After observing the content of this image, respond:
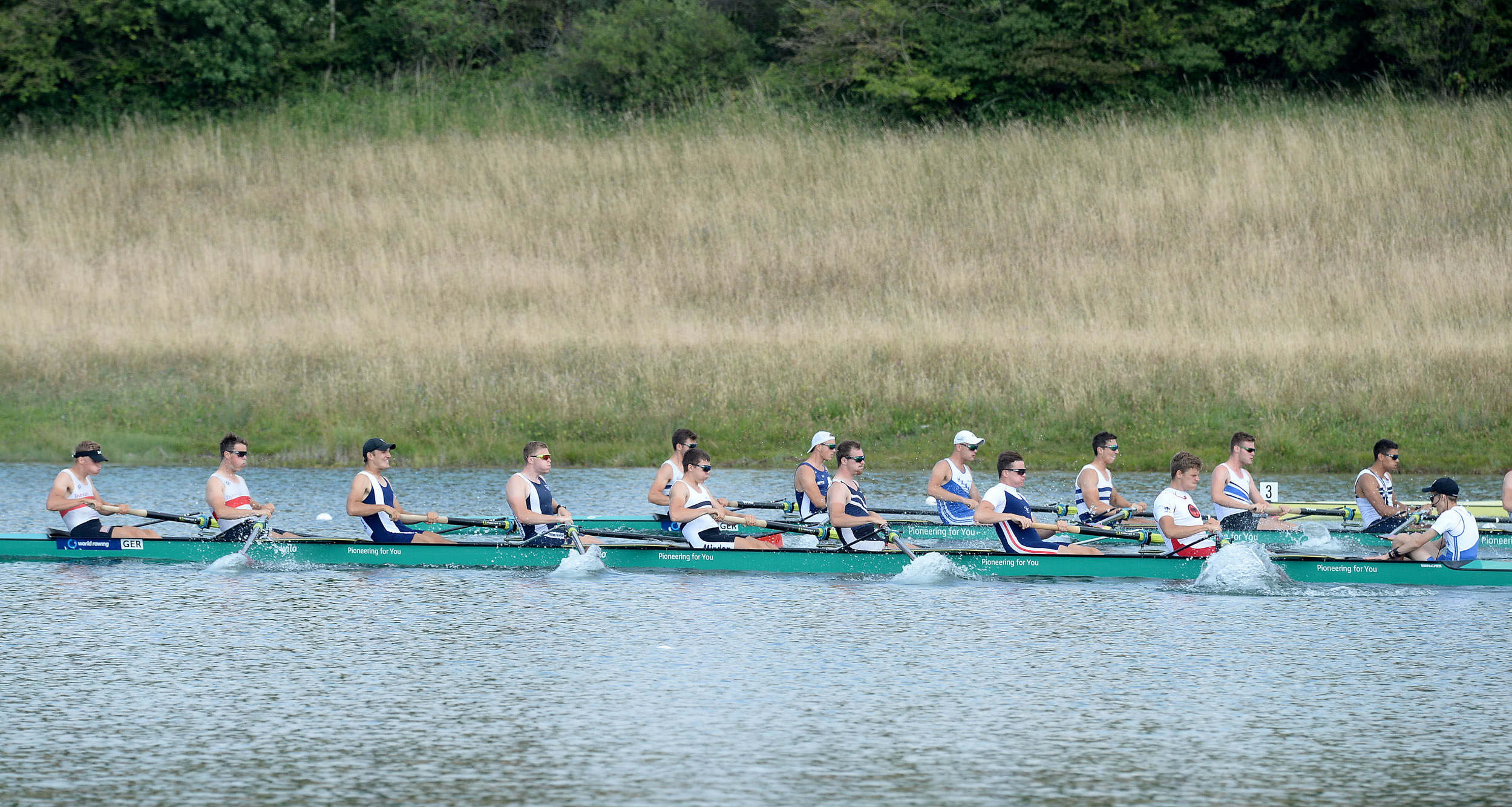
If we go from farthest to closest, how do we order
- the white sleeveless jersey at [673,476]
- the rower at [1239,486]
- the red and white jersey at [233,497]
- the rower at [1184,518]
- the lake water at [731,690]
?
the white sleeveless jersey at [673,476]
the rower at [1239,486]
the red and white jersey at [233,497]
the rower at [1184,518]
the lake water at [731,690]

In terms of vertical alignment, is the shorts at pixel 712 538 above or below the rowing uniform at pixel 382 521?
below

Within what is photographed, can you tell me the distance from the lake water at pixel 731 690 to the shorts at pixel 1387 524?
303cm

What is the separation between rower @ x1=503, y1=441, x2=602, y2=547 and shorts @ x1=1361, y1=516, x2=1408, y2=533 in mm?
8819

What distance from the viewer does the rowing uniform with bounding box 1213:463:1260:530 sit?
1911 cm

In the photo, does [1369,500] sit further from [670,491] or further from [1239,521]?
[670,491]

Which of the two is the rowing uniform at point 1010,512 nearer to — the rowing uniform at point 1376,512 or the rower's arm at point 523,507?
the rowing uniform at point 1376,512

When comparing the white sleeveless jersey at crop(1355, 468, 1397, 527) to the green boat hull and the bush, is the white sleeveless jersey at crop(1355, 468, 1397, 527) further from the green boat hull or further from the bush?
the bush

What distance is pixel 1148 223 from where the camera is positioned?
38.6 m

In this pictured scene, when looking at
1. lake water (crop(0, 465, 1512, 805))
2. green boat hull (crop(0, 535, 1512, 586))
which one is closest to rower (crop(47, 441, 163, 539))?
green boat hull (crop(0, 535, 1512, 586))

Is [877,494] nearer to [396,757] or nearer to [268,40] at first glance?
[396,757]

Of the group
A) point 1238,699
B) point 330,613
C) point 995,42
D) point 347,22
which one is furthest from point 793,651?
point 347,22

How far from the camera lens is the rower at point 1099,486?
1947 cm

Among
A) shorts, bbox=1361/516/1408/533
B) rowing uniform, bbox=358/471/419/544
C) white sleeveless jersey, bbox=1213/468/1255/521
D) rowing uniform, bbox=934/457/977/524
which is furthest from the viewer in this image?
rowing uniform, bbox=934/457/977/524

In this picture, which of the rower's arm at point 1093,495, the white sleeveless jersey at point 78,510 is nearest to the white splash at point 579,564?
the white sleeveless jersey at point 78,510
